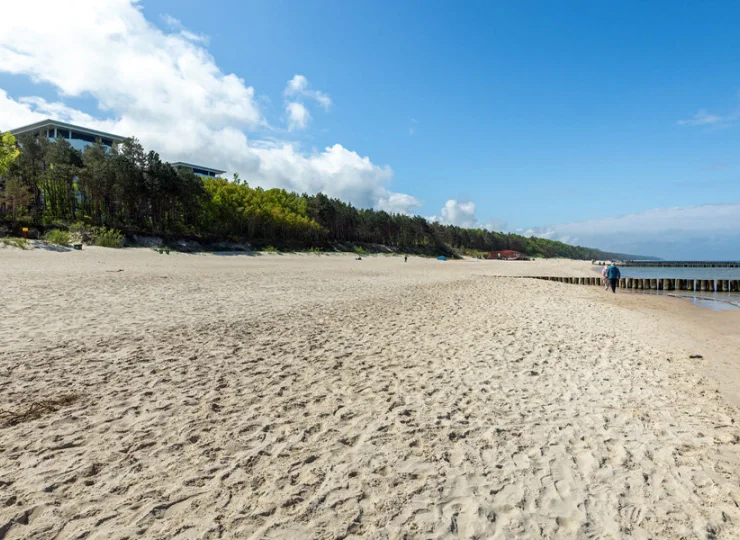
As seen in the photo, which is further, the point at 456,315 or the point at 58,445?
the point at 456,315

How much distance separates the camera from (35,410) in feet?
18.0

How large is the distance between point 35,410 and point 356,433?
16.1 feet

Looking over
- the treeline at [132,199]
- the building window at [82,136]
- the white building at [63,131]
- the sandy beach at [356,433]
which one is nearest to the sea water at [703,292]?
the sandy beach at [356,433]

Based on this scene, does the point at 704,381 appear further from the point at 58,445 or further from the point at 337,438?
the point at 58,445

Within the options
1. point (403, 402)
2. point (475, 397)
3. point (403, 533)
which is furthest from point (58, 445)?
point (475, 397)

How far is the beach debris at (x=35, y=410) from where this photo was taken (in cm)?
518

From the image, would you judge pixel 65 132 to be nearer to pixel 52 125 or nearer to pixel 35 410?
pixel 52 125

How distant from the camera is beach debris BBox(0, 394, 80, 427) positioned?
5.18 metres

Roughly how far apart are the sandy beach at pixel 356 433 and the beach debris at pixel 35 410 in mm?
130

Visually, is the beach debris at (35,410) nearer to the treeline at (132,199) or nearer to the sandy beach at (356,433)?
the sandy beach at (356,433)

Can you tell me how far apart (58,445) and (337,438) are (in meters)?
3.59

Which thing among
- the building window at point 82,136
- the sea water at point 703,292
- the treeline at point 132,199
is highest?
the building window at point 82,136

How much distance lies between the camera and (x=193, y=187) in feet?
214

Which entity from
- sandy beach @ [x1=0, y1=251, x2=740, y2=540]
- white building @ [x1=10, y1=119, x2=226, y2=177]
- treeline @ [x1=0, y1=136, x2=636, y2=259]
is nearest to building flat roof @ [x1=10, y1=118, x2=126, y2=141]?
white building @ [x1=10, y1=119, x2=226, y2=177]
